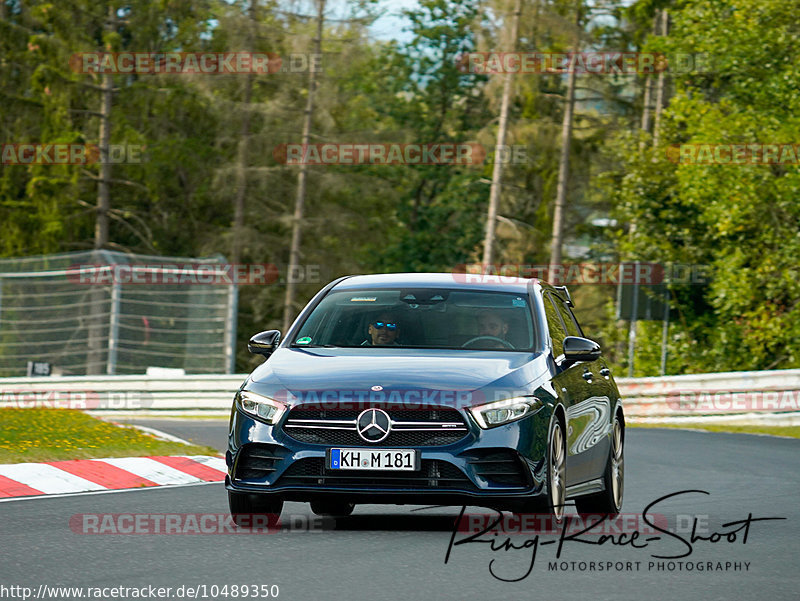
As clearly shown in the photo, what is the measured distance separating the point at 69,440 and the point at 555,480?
7.43 meters

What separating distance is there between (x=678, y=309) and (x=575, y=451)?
28847mm

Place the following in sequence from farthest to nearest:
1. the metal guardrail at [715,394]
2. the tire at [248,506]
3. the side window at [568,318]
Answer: the metal guardrail at [715,394] < the side window at [568,318] < the tire at [248,506]

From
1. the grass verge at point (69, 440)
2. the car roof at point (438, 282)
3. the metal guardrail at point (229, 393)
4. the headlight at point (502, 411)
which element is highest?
the car roof at point (438, 282)

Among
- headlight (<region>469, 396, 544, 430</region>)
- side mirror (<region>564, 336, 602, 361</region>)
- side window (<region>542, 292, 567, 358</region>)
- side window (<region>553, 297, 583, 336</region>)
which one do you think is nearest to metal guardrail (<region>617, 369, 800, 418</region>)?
side window (<region>553, 297, 583, 336</region>)

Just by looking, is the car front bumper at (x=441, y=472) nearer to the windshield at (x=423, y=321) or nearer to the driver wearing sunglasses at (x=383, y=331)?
the windshield at (x=423, y=321)

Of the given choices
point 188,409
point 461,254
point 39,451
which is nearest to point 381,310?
point 39,451

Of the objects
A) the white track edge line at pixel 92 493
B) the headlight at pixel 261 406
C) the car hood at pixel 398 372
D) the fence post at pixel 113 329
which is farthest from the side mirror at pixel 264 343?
the fence post at pixel 113 329

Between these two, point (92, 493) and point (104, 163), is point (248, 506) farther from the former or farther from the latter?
point (104, 163)

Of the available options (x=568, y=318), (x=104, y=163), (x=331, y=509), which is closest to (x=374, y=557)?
(x=331, y=509)

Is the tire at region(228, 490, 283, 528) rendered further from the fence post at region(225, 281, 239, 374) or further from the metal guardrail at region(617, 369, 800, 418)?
the fence post at region(225, 281, 239, 374)

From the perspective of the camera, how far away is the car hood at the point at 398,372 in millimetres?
9594

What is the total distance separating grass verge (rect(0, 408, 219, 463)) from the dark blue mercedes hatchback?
14.6 feet

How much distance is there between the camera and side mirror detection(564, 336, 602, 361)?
10.6 metres

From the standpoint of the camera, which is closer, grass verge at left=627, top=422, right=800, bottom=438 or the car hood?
the car hood
